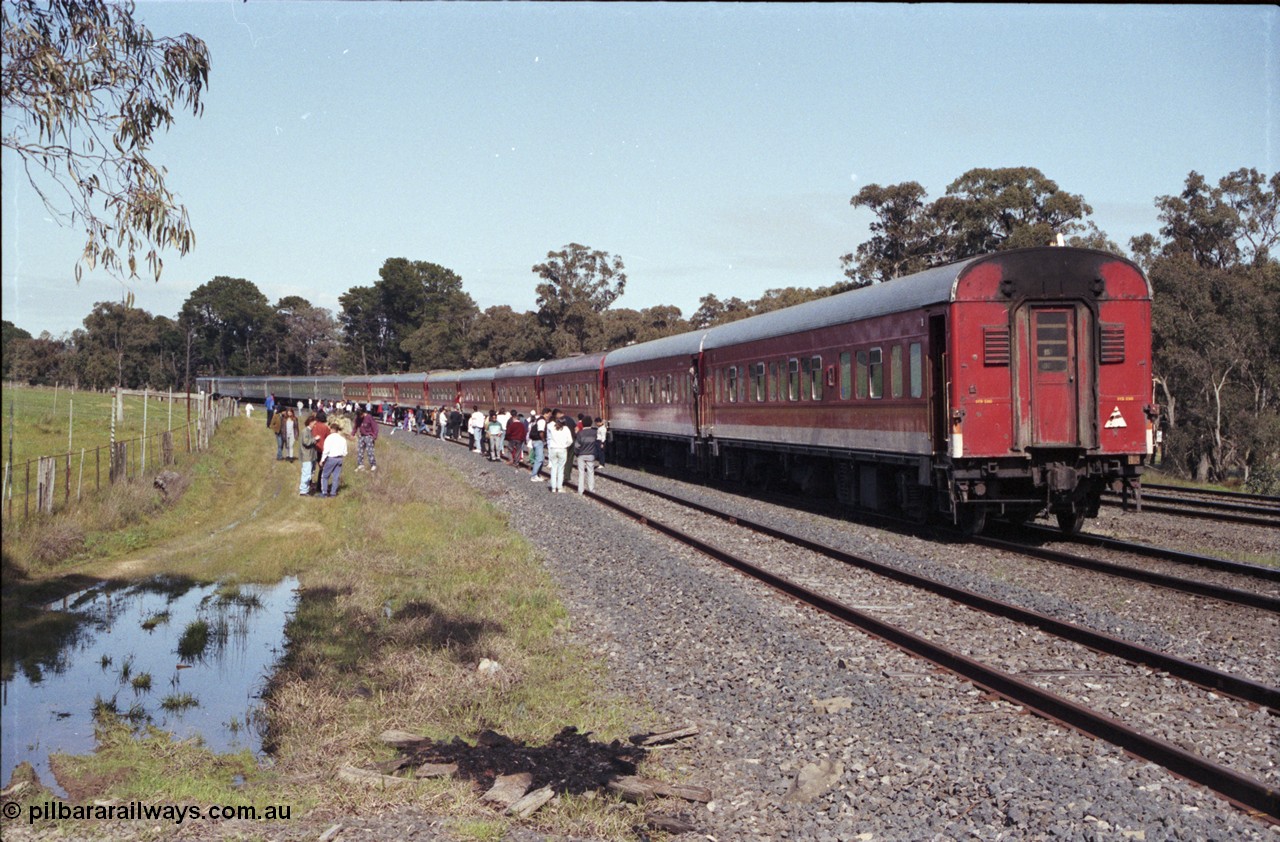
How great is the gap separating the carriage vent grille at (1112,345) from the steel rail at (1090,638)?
4.09m

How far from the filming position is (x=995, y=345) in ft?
47.5

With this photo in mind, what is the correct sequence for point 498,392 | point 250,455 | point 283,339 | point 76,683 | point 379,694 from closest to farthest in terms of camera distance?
point 379,694 < point 76,683 < point 250,455 < point 498,392 < point 283,339

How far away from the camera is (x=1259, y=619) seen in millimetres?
10055

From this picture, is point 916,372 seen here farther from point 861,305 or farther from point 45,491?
point 45,491

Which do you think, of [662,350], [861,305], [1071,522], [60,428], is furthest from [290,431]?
[1071,522]

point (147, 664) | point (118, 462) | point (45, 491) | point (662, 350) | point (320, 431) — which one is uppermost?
point (662, 350)

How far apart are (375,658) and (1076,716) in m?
6.10

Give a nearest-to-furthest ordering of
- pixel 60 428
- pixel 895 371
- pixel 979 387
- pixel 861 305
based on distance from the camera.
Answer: pixel 979 387 < pixel 895 371 < pixel 861 305 < pixel 60 428

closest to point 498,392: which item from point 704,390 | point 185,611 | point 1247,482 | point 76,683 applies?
point 704,390

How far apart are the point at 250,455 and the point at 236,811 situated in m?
34.3

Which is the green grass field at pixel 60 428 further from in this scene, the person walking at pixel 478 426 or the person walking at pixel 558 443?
the person walking at pixel 558 443

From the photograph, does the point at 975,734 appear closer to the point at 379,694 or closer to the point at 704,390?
the point at 379,694

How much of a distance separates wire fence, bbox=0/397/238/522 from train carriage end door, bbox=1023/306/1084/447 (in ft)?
40.1

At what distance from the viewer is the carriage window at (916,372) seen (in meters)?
15.6
